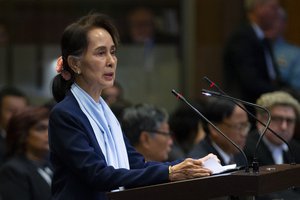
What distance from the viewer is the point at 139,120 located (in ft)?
22.1

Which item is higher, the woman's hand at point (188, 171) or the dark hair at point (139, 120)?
the woman's hand at point (188, 171)

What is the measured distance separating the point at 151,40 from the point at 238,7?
106 centimetres

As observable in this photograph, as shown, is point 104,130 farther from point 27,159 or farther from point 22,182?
point 27,159

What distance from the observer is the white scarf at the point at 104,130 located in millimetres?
4328

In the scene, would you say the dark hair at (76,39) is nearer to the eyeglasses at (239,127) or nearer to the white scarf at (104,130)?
the white scarf at (104,130)

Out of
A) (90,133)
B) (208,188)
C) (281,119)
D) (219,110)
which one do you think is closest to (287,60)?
(281,119)

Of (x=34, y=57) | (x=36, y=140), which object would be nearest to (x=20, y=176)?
(x=36, y=140)

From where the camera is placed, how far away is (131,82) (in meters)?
11.1

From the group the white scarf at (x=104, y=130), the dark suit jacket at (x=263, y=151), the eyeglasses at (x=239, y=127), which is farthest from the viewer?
the eyeglasses at (x=239, y=127)

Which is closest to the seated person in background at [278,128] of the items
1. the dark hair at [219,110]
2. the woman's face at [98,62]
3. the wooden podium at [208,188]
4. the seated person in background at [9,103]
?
the dark hair at [219,110]

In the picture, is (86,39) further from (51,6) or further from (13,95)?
(51,6)

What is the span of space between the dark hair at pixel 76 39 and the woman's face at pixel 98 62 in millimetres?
33

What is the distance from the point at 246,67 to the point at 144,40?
2.15m

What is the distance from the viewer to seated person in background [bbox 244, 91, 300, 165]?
7328 mm
